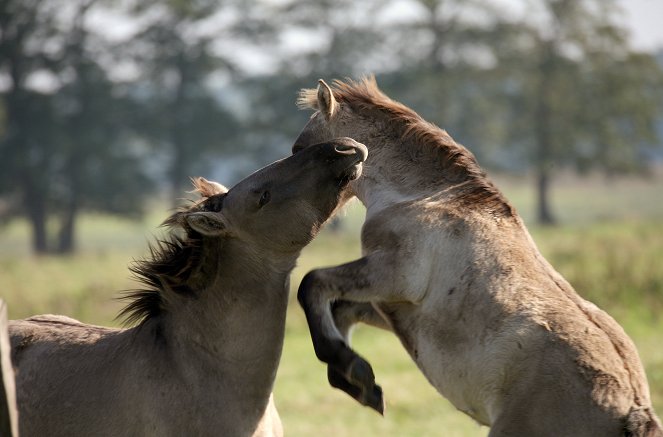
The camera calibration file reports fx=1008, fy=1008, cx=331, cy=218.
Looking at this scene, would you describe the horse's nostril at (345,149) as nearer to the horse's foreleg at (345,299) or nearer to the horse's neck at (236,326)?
the horse's foreleg at (345,299)

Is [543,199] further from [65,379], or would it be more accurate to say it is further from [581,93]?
[65,379]

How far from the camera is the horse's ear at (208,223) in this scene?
201 inches

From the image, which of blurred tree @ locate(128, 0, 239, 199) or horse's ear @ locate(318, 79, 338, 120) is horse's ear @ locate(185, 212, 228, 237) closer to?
horse's ear @ locate(318, 79, 338, 120)

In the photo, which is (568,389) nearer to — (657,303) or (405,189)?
(405,189)

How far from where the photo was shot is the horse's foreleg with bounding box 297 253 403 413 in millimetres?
5027

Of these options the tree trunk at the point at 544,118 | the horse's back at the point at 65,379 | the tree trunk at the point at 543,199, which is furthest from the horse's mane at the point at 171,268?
the tree trunk at the point at 544,118

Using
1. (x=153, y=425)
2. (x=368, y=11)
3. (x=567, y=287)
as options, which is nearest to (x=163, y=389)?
(x=153, y=425)

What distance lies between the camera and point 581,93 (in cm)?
4825

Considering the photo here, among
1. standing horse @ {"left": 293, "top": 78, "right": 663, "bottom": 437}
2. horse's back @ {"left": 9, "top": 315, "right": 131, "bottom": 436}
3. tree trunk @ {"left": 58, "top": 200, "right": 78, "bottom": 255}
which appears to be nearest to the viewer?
standing horse @ {"left": 293, "top": 78, "right": 663, "bottom": 437}

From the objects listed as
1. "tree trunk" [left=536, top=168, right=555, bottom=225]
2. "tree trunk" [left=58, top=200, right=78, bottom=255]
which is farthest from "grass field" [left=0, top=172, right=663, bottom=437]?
"tree trunk" [left=536, top=168, right=555, bottom=225]

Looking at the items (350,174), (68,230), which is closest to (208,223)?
(350,174)

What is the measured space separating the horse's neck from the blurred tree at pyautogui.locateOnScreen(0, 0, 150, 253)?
38.7m

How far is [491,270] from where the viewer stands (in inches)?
197

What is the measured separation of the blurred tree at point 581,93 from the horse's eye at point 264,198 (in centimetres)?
4276
